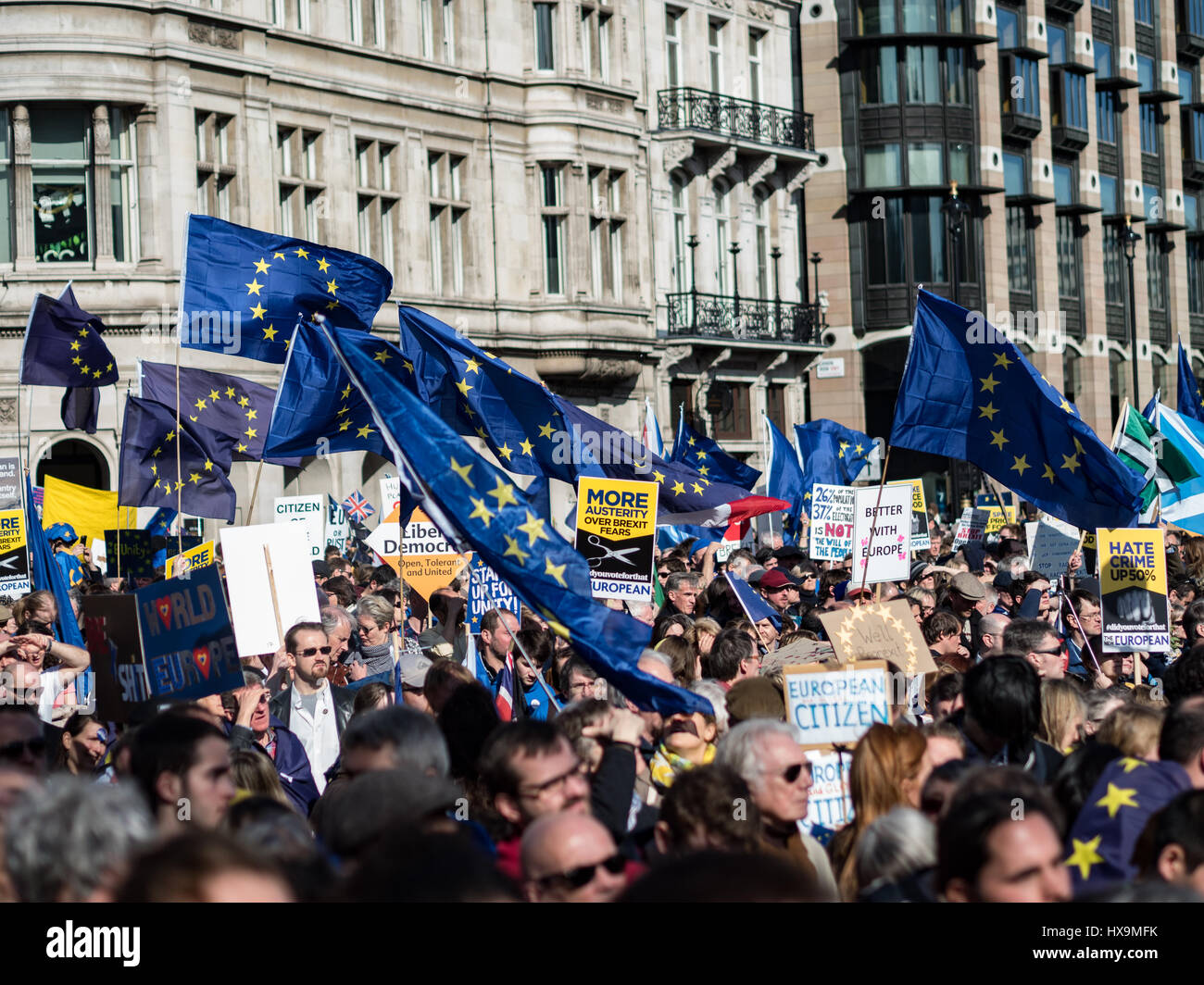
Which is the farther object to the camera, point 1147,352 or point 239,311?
point 1147,352

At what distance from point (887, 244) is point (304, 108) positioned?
18588 millimetres

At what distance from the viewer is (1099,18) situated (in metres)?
55.4

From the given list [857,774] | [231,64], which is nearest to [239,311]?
[857,774]

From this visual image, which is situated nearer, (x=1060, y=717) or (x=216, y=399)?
(x=1060, y=717)

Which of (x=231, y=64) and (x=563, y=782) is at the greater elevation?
(x=231, y=64)

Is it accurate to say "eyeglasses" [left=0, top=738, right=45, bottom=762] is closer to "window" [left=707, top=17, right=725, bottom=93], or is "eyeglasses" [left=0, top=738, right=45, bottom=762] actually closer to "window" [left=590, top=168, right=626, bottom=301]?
"window" [left=590, top=168, right=626, bottom=301]

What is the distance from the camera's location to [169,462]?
1745cm

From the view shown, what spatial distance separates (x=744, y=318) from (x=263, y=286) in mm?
27603

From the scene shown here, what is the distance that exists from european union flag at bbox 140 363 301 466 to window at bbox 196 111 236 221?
11480mm

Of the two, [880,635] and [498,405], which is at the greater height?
[498,405]

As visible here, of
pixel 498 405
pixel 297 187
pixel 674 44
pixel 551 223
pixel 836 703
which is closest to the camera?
pixel 836 703

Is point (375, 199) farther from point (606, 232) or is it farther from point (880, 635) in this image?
point (880, 635)

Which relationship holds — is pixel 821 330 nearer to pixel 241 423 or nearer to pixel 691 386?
pixel 691 386

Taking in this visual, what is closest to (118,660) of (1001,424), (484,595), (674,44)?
(484,595)
